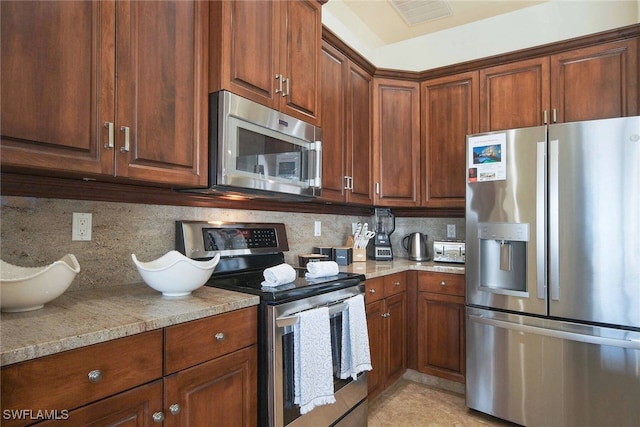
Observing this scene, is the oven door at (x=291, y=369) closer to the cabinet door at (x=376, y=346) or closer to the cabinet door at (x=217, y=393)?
the cabinet door at (x=217, y=393)

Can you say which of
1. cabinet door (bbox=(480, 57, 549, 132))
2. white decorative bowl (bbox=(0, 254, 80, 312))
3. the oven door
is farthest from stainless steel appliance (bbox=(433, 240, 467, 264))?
white decorative bowl (bbox=(0, 254, 80, 312))

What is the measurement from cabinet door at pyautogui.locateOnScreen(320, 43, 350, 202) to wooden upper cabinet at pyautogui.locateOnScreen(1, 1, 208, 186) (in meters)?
0.94

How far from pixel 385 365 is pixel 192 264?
1.65 m

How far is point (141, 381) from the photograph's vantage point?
103 cm

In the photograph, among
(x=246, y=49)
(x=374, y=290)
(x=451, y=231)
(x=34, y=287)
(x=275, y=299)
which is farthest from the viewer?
(x=451, y=231)

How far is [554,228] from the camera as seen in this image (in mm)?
1965

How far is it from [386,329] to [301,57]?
5.89 feet

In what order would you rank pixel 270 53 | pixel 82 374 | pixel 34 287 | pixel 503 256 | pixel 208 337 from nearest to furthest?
pixel 82 374
pixel 34 287
pixel 208 337
pixel 270 53
pixel 503 256

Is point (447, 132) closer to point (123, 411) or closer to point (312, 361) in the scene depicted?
point (312, 361)

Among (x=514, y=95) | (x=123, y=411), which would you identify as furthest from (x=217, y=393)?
(x=514, y=95)

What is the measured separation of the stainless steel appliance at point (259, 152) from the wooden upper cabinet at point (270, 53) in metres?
0.07

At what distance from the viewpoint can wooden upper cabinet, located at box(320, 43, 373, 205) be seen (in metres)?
2.37

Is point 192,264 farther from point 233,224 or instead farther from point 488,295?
point 488,295

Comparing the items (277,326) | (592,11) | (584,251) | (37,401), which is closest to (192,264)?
(277,326)
